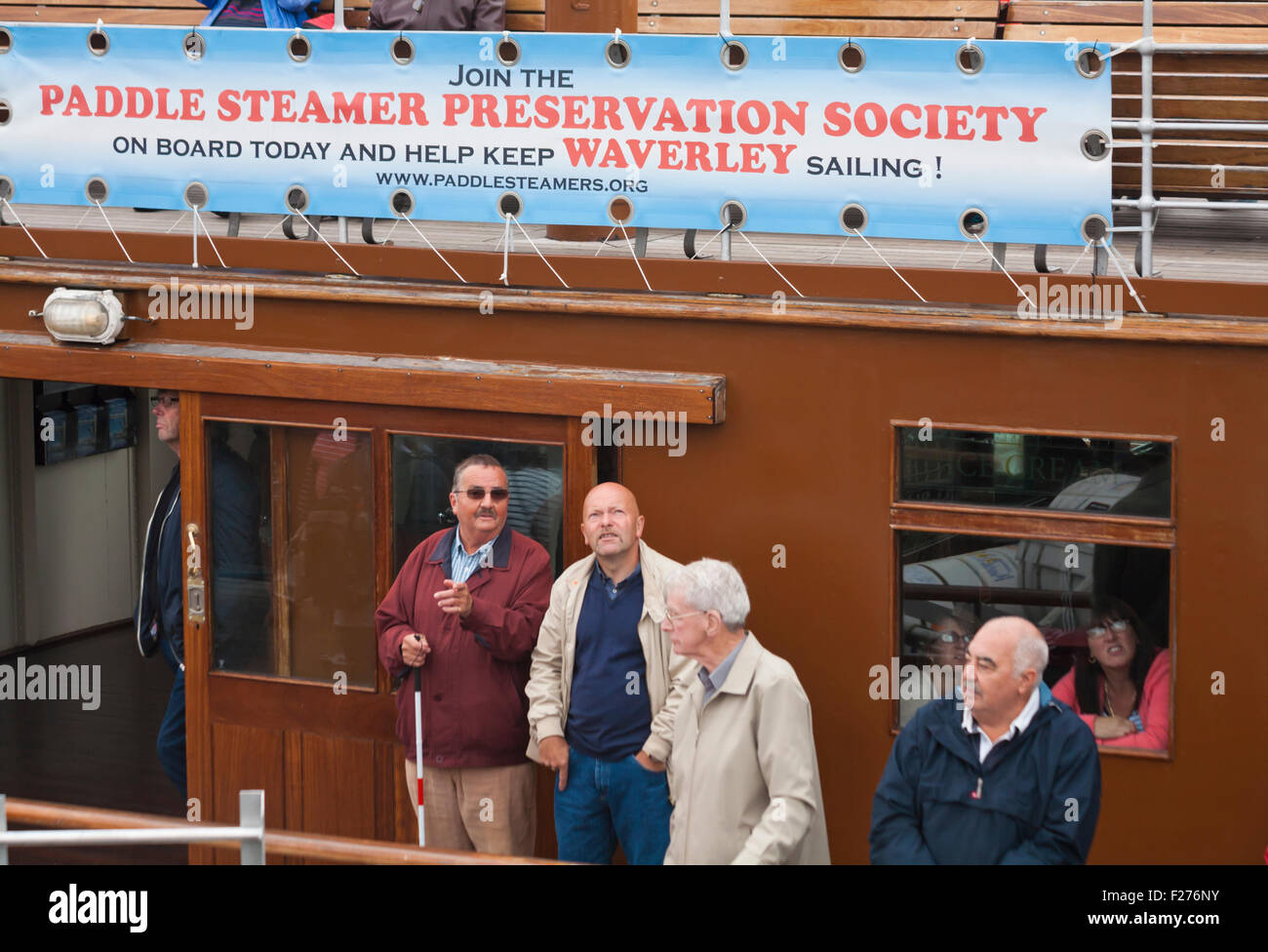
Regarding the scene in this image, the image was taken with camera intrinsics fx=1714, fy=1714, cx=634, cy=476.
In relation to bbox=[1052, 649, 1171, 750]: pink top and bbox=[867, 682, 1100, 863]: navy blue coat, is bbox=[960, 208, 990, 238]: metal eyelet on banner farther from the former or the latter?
bbox=[867, 682, 1100, 863]: navy blue coat

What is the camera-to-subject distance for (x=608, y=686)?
21.0 ft

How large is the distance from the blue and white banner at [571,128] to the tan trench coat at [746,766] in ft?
6.75

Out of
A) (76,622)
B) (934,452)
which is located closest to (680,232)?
(934,452)

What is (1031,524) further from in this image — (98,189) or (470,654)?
(98,189)

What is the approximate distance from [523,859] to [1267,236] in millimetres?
4720

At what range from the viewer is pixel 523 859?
207 inches

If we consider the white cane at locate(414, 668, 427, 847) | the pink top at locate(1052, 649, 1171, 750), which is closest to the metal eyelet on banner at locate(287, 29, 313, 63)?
the white cane at locate(414, 668, 427, 847)

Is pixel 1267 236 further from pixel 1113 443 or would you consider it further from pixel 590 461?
pixel 590 461

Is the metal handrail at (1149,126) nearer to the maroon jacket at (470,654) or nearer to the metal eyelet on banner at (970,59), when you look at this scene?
the metal eyelet on banner at (970,59)

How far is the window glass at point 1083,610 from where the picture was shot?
6348 mm

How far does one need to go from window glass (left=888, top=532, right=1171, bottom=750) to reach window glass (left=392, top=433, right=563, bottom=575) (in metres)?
1.55

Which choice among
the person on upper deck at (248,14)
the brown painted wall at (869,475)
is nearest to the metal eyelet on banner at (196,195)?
the brown painted wall at (869,475)

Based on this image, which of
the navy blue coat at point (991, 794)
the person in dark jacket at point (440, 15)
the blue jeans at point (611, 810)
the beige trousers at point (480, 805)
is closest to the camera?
the navy blue coat at point (991, 794)

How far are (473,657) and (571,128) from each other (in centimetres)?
216
